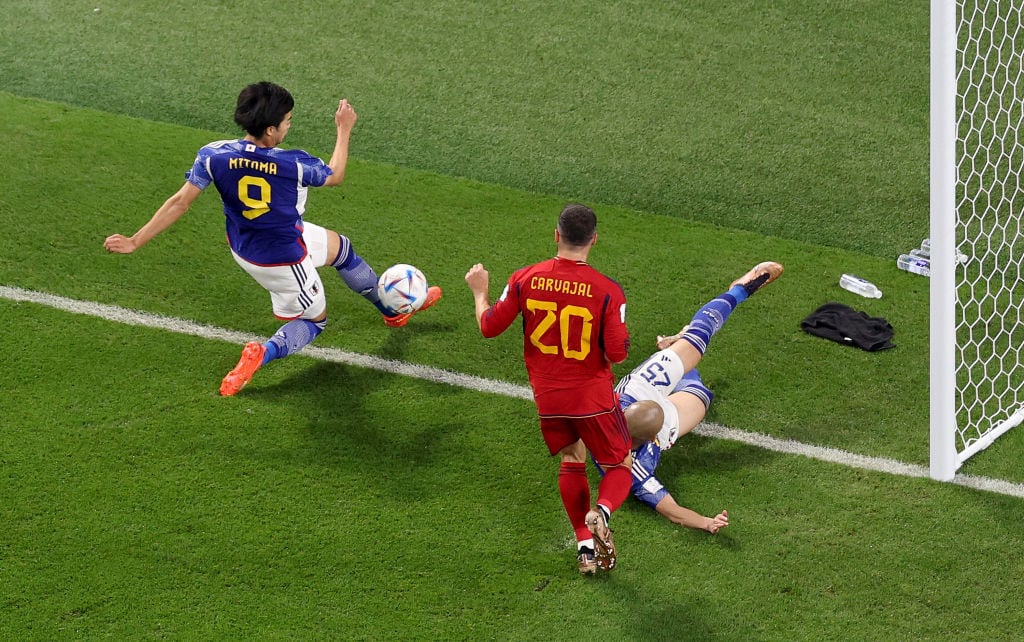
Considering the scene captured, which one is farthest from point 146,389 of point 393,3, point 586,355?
point 393,3

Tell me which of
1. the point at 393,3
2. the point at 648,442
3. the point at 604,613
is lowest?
the point at 604,613

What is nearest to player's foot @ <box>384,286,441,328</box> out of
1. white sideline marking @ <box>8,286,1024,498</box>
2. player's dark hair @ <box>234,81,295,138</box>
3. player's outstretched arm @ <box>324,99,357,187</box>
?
white sideline marking @ <box>8,286,1024,498</box>

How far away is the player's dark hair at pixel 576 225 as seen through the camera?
5035mm

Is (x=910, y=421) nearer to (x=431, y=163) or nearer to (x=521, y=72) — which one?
(x=431, y=163)

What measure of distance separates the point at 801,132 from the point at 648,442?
13.9 feet

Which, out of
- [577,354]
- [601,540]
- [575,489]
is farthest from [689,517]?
[577,354]

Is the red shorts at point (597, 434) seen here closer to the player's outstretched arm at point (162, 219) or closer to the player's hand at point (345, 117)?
the player's hand at point (345, 117)

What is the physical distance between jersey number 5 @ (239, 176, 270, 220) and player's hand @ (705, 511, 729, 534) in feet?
9.44

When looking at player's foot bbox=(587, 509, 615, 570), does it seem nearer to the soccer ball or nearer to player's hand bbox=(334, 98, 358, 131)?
the soccer ball

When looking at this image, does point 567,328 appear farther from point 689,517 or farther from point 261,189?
point 261,189

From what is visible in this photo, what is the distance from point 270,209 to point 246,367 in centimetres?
93

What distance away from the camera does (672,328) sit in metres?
7.34

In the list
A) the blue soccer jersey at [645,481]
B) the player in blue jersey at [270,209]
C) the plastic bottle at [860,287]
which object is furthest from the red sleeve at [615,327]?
the plastic bottle at [860,287]

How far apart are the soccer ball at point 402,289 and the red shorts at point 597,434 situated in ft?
6.50
